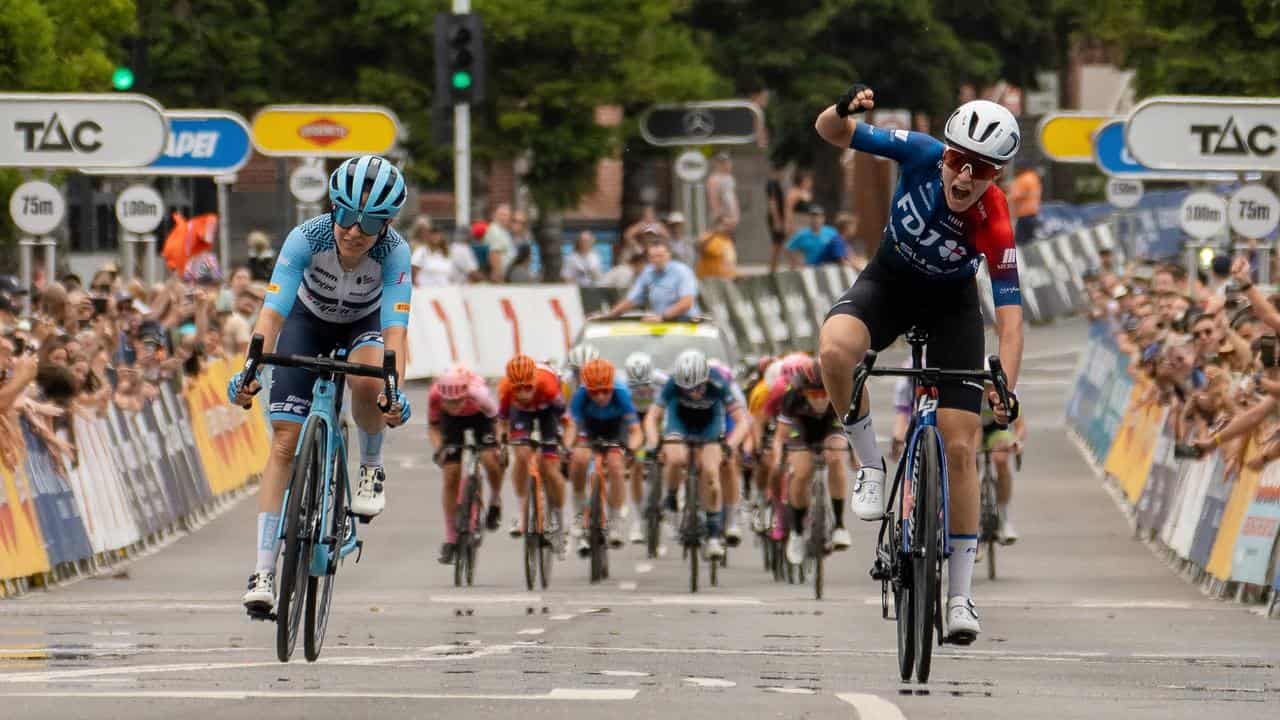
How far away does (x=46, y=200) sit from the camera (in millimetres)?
23953

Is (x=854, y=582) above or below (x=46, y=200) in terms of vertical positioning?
below

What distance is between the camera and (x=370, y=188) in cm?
1134

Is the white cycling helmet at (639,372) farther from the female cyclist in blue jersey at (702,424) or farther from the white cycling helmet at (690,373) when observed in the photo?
the white cycling helmet at (690,373)

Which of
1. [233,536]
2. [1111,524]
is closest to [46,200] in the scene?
[233,536]

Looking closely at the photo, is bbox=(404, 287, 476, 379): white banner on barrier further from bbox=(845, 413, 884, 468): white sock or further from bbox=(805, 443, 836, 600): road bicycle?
bbox=(845, 413, 884, 468): white sock

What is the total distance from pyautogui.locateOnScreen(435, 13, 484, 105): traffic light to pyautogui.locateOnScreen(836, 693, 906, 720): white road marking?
78.2 feet

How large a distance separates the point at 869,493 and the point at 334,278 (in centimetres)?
238

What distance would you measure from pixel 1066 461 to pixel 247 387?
2042 centimetres

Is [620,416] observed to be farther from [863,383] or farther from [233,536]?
[863,383]

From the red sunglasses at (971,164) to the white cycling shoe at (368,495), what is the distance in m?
2.81

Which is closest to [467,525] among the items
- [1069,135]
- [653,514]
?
[653,514]

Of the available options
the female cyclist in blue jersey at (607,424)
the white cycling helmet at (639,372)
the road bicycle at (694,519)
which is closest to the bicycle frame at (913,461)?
the road bicycle at (694,519)

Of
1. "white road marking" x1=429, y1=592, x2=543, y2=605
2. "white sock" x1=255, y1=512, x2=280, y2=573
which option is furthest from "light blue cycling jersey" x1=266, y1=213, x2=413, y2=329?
"white road marking" x1=429, y1=592, x2=543, y2=605

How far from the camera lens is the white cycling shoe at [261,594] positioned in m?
11.2
